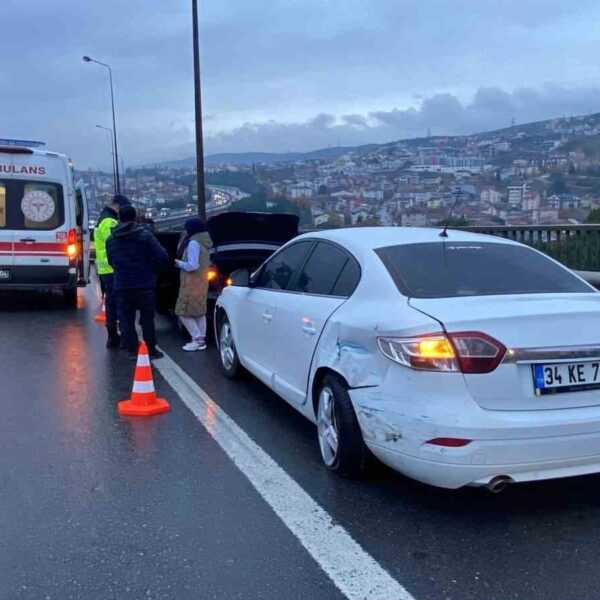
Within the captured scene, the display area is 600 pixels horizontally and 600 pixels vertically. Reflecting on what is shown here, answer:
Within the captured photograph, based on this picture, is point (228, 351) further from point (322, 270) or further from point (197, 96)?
point (197, 96)

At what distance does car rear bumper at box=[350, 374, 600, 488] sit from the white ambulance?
960 cm

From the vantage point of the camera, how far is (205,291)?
28.2 feet

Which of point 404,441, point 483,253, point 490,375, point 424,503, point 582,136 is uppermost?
point 582,136

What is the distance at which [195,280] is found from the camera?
8477 mm

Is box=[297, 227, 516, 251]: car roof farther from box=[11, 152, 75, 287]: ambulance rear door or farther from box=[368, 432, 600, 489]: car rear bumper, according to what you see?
box=[11, 152, 75, 287]: ambulance rear door

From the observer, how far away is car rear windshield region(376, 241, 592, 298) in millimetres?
4289

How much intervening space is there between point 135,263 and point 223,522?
15.1 feet

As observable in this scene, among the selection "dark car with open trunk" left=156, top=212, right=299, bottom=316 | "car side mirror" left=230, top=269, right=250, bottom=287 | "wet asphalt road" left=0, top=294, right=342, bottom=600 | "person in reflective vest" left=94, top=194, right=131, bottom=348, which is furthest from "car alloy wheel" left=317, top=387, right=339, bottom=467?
"person in reflective vest" left=94, top=194, right=131, bottom=348

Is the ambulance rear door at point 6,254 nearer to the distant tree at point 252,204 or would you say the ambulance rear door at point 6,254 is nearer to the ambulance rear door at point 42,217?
the ambulance rear door at point 42,217

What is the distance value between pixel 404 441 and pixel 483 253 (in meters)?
1.57

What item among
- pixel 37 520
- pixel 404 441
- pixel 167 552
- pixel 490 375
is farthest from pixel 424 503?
pixel 37 520

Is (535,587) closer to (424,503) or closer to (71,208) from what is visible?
(424,503)

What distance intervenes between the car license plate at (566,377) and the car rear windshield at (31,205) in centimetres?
1017

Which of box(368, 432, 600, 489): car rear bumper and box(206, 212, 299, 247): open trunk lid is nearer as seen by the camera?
box(368, 432, 600, 489): car rear bumper
